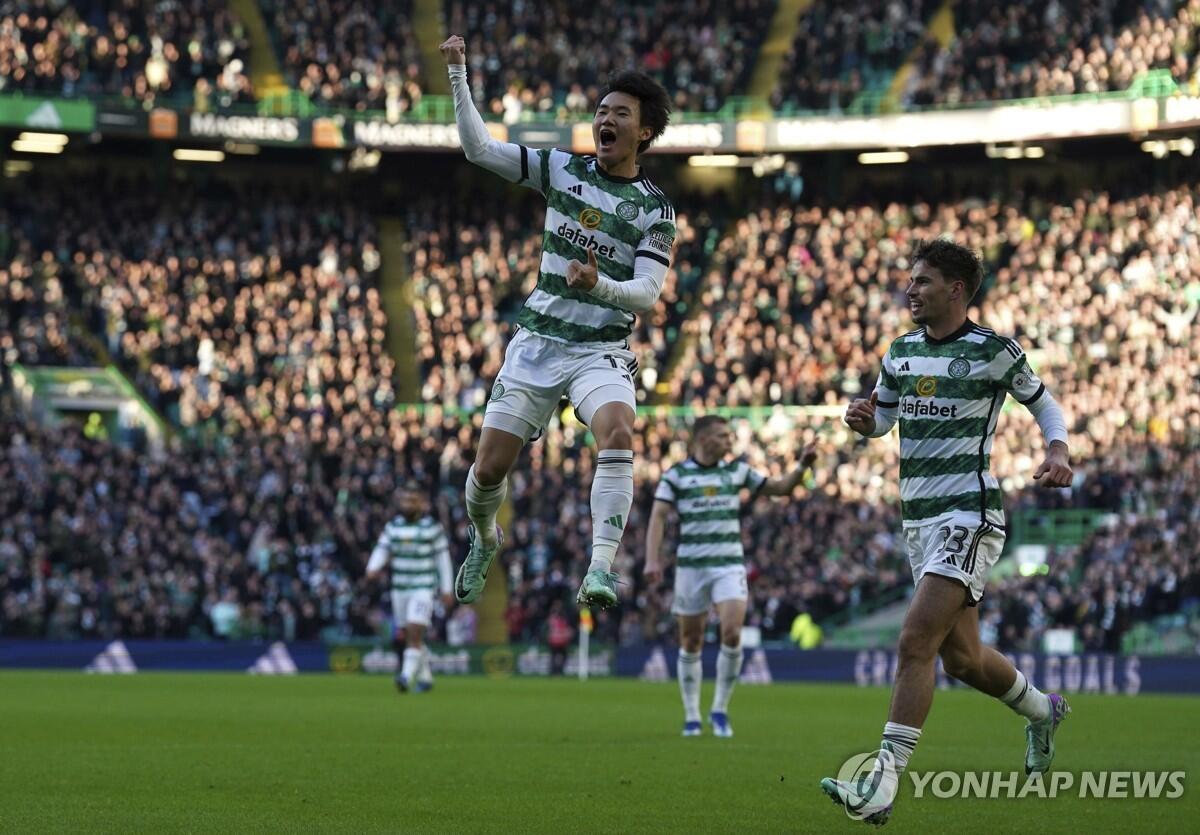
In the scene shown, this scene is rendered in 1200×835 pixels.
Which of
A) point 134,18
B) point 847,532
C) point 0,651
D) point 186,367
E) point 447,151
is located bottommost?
point 0,651

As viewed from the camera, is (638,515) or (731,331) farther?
(731,331)

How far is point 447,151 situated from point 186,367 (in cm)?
929

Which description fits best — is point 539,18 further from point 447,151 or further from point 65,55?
point 65,55

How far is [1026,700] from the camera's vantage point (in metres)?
10.6

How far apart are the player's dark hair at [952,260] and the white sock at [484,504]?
2827mm

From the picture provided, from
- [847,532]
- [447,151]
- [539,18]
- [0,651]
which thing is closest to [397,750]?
[0,651]

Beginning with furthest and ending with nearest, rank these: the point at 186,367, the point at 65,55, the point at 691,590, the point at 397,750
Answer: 1. the point at 65,55
2. the point at 186,367
3. the point at 691,590
4. the point at 397,750

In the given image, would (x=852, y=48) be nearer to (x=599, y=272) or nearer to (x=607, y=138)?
(x=607, y=138)

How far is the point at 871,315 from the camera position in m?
42.9

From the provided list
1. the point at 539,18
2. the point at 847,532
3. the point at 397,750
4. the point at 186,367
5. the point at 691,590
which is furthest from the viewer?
the point at 539,18

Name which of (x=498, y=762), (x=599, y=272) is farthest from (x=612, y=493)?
(x=498, y=762)

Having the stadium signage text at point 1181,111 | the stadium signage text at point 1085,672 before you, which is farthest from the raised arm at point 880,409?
the stadium signage text at point 1181,111

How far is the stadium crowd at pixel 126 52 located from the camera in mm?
44812

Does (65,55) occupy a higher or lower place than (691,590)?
higher
